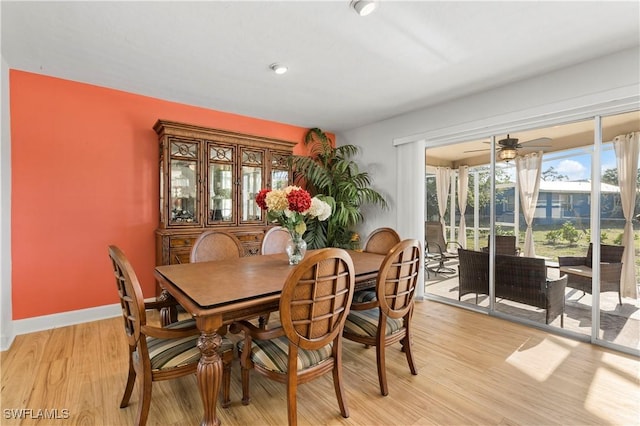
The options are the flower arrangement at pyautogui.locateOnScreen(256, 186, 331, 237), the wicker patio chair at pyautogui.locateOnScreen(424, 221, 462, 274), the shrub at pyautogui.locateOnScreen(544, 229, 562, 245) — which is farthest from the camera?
the wicker patio chair at pyautogui.locateOnScreen(424, 221, 462, 274)

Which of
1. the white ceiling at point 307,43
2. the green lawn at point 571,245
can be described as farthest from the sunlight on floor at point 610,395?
the white ceiling at point 307,43

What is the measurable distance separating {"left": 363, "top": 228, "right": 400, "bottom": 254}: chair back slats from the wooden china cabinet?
5.09 feet

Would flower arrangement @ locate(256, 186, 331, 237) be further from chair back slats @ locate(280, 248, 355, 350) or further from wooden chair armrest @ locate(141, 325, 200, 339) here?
wooden chair armrest @ locate(141, 325, 200, 339)

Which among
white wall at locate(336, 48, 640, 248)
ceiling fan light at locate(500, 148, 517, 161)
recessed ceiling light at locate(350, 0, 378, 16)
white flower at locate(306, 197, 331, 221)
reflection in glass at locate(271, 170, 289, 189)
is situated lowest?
white flower at locate(306, 197, 331, 221)

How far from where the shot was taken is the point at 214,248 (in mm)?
2576

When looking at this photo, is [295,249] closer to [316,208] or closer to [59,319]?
[316,208]

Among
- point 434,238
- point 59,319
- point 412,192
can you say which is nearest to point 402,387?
point 434,238

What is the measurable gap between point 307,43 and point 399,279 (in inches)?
73.0

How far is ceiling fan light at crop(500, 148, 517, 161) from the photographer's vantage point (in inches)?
125

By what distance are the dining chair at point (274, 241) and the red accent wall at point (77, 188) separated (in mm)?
1478

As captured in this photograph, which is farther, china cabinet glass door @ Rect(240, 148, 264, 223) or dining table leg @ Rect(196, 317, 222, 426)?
china cabinet glass door @ Rect(240, 148, 264, 223)

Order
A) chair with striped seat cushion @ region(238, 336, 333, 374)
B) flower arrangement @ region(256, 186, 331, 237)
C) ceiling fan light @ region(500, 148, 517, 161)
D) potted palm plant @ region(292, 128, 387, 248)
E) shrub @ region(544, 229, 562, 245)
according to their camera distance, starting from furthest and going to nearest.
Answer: potted palm plant @ region(292, 128, 387, 248) → ceiling fan light @ region(500, 148, 517, 161) → shrub @ region(544, 229, 562, 245) → flower arrangement @ region(256, 186, 331, 237) → chair with striped seat cushion @ region(238, 336, 333, 374)

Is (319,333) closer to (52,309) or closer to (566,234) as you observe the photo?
(566,234)

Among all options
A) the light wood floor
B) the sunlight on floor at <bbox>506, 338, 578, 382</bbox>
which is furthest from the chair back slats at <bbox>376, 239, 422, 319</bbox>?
the sunlight on floor at <bbox>506, 338, 578, 382</bbox>
